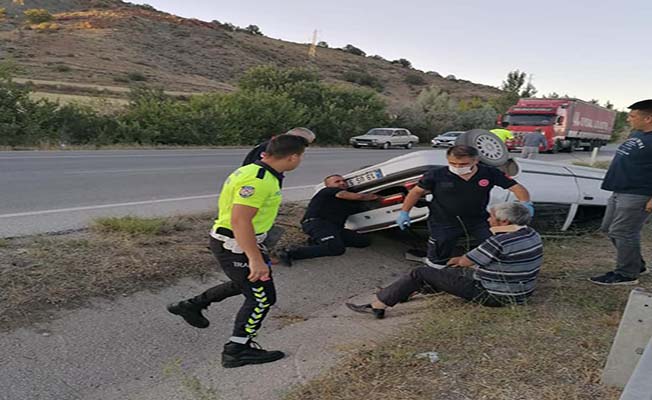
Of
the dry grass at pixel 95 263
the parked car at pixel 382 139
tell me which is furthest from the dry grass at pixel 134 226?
the parked car at pixel 382 139

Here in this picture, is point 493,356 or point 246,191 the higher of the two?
point 246,191

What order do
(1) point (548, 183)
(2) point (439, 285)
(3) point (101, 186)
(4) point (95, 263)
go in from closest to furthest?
(2) point (439, 285), (4) point (95, 263), (1) point (548, 183), (3) point (101, 186)

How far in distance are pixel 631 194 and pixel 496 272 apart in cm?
168

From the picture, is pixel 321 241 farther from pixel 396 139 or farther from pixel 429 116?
pixel 429 116

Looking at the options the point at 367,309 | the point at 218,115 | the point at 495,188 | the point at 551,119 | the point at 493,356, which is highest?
the point at 551,119

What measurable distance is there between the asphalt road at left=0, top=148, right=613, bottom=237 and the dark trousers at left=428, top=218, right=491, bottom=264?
12.6ft

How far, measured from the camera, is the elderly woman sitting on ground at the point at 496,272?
12.6 feet

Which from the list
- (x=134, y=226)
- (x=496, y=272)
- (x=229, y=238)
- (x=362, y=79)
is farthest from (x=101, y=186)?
(x=362, y=79)

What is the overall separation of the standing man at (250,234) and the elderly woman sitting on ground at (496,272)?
48.6 inches

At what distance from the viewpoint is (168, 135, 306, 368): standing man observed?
Answer: 2973 mm

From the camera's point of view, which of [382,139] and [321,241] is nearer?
[321,241]

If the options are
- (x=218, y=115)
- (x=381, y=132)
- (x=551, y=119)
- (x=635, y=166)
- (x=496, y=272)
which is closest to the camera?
(x=496, y=272)

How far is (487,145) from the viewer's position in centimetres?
548

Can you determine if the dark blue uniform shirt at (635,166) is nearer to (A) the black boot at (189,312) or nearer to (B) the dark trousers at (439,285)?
(B) the dark trousers at (439,285)
